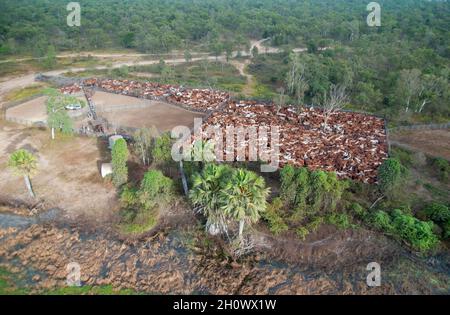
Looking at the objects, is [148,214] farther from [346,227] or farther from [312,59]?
[312,59]

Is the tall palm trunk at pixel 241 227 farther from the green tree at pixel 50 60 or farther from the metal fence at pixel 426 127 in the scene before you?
the green tree at pixel 50 60

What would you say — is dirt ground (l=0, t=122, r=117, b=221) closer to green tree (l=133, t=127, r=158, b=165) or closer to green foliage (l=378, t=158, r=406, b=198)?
green tree (l=133, t=127, r=158, b=165)

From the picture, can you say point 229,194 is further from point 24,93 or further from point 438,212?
point 24,93

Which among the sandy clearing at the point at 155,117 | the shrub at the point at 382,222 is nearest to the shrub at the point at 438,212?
the shrub at the point at 382,222
